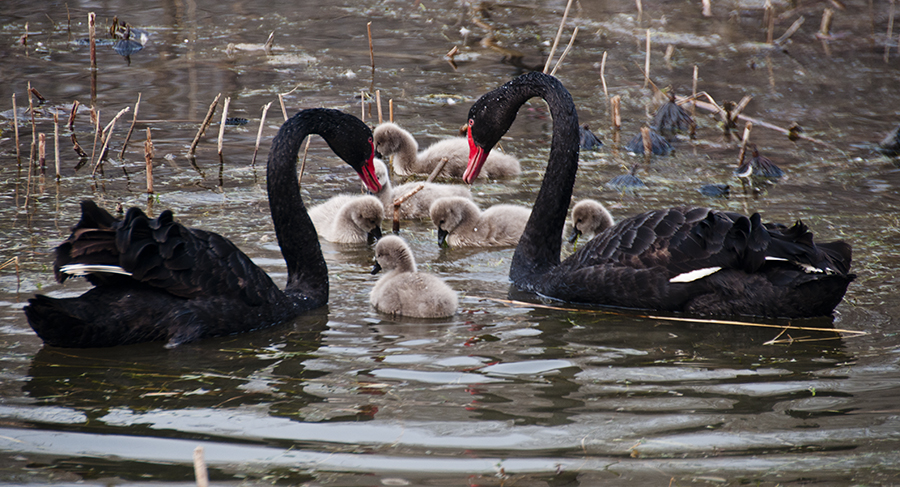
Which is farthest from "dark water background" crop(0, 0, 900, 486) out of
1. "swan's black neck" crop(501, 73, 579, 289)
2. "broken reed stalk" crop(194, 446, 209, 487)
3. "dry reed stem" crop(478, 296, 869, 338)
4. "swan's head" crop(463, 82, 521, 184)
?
"broken reed stalk" crop(194, 446, 209, 487)

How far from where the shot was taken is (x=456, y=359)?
162 inches

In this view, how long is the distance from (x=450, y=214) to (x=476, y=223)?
235 millimetres

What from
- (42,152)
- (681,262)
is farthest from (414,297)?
(42,152)

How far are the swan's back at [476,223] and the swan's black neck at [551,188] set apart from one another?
0.65 metres

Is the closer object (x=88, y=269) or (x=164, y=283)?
(x=88, y=269)

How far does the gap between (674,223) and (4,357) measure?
3.27 meters

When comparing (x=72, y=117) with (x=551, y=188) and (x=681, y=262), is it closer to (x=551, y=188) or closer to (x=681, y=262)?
(x=551, y=188)

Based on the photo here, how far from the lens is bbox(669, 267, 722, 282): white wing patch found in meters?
4.69

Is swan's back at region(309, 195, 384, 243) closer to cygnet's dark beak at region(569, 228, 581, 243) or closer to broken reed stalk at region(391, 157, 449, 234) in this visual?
broken reed stalk at region(391, 157, 449, 234)

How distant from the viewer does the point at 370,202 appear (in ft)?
20.0

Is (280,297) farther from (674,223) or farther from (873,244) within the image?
(873,244)

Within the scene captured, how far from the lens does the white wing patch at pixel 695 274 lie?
4685 millimetres

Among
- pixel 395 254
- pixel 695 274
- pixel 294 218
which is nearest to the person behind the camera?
pixel 695 274

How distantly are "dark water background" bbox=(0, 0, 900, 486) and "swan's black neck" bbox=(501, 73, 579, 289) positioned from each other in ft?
0.95
